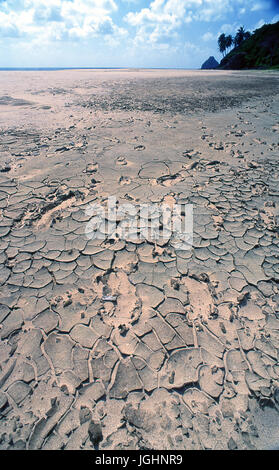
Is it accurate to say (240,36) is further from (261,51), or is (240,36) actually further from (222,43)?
(261,51)

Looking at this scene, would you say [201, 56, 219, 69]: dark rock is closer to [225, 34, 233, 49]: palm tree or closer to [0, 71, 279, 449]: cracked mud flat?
[225, 34, 233, 49]: palm tree

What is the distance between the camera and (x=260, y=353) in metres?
1.50

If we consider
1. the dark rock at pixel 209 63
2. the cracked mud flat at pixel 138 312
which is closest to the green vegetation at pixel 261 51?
the cracked mud flat at pixel 138 312

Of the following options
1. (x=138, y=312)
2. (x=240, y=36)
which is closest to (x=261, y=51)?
(x=240, y=36)

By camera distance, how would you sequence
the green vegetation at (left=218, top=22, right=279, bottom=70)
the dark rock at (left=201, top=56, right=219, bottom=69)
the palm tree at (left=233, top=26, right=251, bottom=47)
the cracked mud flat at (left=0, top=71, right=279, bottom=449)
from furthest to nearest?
1. the dark rock at (left=201, top=56, right=219, bottom=69)
2. the palm tree at (left=233, top=26, right=251, bottom=47)
3. the green vegetation at (left=218, top=22, right=279, bottom=70)
4. the cracked mud flat at (left=0, top=71, right=279, bottom=449)

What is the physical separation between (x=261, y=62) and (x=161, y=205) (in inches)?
1740

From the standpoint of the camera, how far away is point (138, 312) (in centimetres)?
171

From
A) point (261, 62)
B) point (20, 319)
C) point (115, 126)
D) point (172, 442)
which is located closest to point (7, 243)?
point (20, 319)

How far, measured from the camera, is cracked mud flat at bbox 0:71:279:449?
3.97 feet

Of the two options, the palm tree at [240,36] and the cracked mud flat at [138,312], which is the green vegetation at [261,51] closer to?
the palm tree at [240,36]

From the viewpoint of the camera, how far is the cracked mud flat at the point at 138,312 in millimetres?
1211

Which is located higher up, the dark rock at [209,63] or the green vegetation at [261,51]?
the dark rock at [209,63]

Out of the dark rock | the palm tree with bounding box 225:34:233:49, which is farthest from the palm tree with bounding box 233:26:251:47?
the dark rock

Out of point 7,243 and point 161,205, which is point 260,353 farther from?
point 7,243
